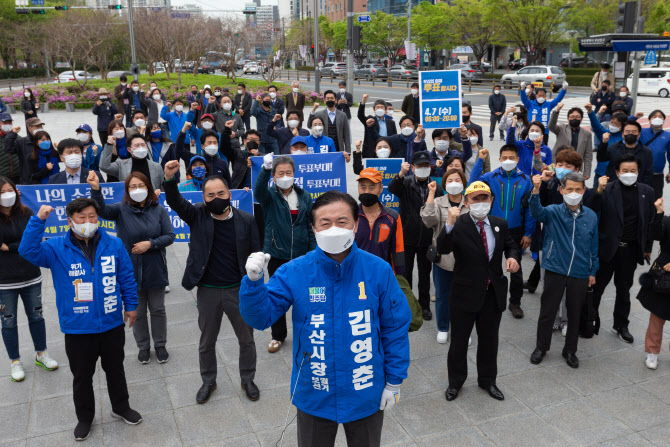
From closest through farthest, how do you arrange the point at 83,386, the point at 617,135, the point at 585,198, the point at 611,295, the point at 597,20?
the point at 83,386 → the point at 585,198 → the point at 611,295 → the point at 617,135 → the point at 597,20

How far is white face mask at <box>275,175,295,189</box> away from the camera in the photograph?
5477 millimetres

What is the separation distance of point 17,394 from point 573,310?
5300 mm

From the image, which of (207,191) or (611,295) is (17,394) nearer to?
(207,191)

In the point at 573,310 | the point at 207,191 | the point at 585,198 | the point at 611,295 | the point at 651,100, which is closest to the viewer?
Answer: the point at 207,191

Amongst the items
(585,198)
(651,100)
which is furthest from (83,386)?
(651,100)

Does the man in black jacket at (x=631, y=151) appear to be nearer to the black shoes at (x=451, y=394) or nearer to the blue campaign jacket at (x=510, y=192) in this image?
the blue campaign jacket at (x=510, y=192)

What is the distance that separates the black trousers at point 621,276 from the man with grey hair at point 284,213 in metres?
3.20

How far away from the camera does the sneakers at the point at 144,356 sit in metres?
5.73

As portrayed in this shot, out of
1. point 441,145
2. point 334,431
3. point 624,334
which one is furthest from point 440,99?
point 334,431

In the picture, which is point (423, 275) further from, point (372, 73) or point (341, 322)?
point (372, 73)

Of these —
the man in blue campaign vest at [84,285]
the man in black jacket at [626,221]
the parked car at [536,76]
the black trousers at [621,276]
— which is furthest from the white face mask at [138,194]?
the parked car at [536,76]

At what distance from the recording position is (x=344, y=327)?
118 inches

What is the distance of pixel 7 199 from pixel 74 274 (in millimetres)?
1222

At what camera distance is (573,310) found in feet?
18.3
